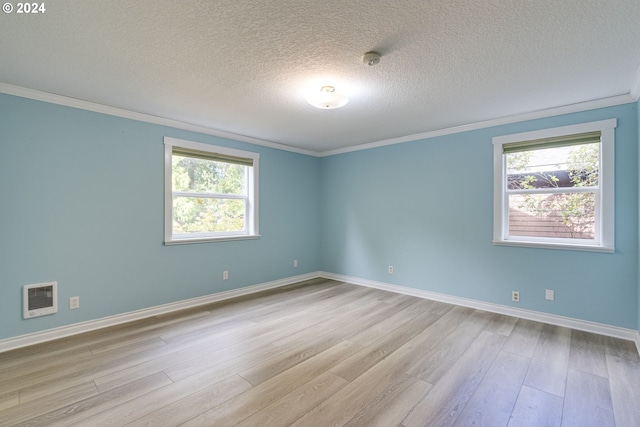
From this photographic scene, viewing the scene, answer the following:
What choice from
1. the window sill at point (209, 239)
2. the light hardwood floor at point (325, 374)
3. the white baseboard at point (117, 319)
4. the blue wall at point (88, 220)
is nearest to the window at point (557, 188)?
the light hardwood floor at point (325, 374)

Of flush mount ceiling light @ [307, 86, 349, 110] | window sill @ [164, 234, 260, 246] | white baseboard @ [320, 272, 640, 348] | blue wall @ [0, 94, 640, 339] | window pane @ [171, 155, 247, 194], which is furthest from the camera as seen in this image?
window pane @ [171, 155, 247, 194]

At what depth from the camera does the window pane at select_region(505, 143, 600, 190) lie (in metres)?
3.05

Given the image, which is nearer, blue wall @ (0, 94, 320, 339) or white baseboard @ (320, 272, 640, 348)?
blue wall @ (0, 94, 320, 339)

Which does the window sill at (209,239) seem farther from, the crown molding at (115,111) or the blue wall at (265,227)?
the crown molding at (115,111)

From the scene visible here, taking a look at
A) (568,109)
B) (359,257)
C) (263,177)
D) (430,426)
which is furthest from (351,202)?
(430,426)

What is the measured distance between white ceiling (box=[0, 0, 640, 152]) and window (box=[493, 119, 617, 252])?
0.37 meters

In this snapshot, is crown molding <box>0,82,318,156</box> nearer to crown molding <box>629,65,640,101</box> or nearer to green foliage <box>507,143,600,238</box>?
green foliage <box>507,143,600,238</box>

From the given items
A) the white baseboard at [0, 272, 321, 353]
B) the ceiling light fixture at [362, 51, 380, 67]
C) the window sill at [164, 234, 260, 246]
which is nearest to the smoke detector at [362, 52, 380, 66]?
the ceiling light fixture at [362, 51, 380, 67]

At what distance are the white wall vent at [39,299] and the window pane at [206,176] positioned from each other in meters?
1.57

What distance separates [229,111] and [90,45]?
1.40 meters

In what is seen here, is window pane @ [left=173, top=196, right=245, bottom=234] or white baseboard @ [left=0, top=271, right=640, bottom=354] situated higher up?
window pane @ [left=173, top=196, right=245, bottom=234]

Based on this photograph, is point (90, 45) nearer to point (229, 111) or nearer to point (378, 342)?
point (229, 111)

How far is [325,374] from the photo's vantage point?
2197mm
